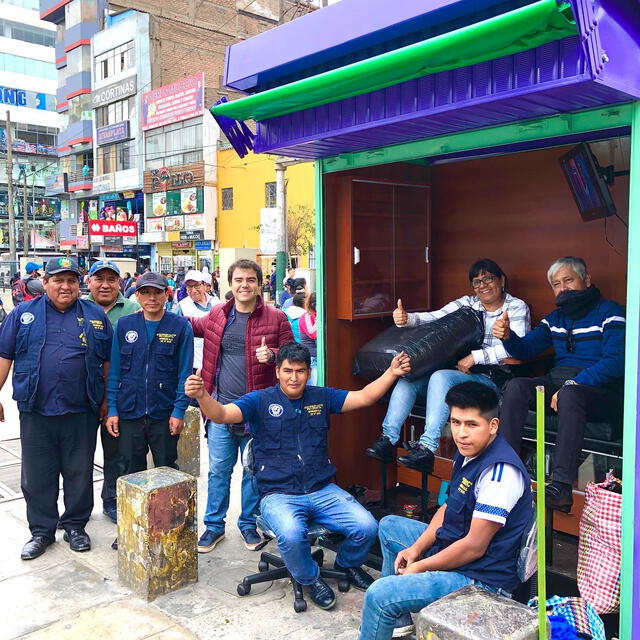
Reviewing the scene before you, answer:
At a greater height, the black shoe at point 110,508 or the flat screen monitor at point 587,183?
the flat screen monitor at point 587,183

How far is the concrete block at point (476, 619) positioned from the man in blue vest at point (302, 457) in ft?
3.94

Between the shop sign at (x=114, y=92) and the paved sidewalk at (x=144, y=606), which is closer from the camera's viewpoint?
the paved sidewalk at (x=144, y=606)

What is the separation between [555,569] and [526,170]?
2924mm

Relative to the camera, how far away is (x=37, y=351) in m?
4.49

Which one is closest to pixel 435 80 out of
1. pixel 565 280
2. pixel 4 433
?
pixel 565 280

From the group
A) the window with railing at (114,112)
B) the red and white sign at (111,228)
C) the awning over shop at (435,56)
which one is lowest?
the awning over shop at (435,56)

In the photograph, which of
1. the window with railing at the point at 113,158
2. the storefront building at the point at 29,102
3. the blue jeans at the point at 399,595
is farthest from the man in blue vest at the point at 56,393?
the storefront building at the point at 29,102

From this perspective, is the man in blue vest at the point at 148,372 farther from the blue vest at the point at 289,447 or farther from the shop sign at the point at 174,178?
the shop sign at the point at 174,178

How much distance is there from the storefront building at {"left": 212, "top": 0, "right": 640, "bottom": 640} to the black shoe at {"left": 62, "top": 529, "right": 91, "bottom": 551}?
6.22 feet

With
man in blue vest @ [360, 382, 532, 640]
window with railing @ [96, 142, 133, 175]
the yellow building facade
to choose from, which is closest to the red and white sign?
window with railing @ [96, 142, 133, 175]

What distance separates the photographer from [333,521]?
382 cm

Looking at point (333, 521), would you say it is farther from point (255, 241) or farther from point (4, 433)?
point (255, 241)

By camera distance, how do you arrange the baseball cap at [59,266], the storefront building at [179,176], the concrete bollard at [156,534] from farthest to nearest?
the storefront building at [179,176] < the baseball cap at [59,266] < the concrete bollard at [156,534]

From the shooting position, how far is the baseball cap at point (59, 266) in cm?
455
